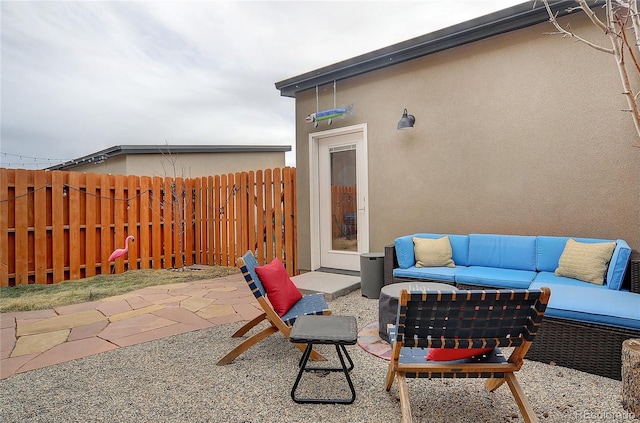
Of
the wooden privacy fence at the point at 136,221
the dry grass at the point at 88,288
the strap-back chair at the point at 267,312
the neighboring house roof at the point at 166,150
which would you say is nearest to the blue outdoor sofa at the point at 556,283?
the strap-back chair at the point at 267,312

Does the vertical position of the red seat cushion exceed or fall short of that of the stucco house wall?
it falls short

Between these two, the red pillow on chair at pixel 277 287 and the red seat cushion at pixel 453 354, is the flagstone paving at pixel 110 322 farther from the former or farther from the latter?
the red seat cushion at pixel 453 354

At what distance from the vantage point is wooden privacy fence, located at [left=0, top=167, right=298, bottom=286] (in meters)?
5.69

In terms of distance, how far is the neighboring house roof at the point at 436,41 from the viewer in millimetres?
3967

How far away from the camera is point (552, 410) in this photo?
6.88ft

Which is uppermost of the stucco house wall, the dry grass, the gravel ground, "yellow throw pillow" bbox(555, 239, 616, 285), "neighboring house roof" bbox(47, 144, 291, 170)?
"neighboring house roof" bbox(47, 144, 291, 170)

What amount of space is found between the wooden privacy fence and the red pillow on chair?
3.27 metres

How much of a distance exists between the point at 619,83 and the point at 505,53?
1.29 metres

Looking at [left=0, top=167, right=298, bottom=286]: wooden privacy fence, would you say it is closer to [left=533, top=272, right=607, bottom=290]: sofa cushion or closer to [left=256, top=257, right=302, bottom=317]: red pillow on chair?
[left=256, top=257, right=302, bottom=317]: red pillow on chair

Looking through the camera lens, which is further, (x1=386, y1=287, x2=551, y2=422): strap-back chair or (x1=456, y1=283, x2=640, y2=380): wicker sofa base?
(x1=456, y1=283, x2=640, y2=380): wicker sofa base

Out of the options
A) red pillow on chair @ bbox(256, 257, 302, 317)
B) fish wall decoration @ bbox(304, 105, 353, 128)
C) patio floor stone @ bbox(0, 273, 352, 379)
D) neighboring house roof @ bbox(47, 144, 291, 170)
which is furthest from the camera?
neighboring house roof @ bbox(47, 144, 291, 170)

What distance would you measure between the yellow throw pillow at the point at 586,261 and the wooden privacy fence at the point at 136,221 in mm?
4287

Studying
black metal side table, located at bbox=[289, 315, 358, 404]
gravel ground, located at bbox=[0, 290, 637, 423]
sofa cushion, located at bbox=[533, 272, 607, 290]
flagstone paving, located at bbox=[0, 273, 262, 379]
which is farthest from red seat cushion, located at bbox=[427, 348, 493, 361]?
flagstone paving, located at bbox=[0, 273, 262, 379]

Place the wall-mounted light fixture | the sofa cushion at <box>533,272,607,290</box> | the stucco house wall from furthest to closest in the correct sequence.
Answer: the wall-mounted light fixture
the stucco house wall
the sofa cushion at <box>533,272,607,290</box>
